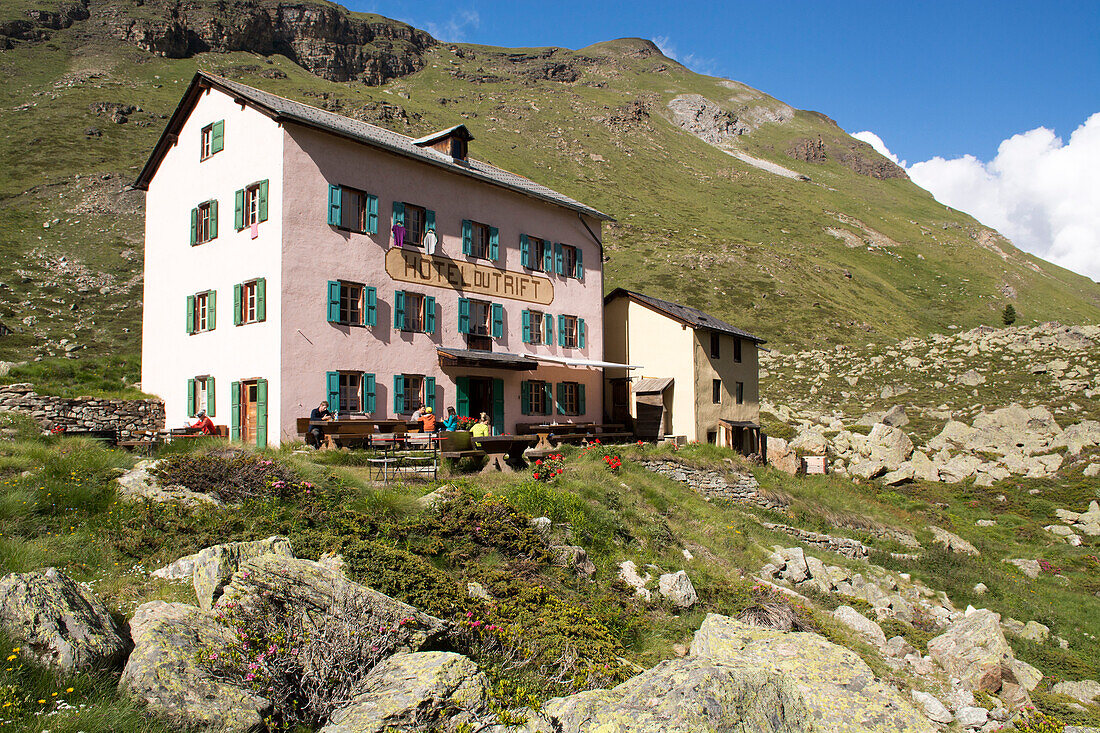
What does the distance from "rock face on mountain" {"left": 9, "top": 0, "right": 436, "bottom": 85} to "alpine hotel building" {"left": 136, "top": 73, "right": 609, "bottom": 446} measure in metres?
91.4

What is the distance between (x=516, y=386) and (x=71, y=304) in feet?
104

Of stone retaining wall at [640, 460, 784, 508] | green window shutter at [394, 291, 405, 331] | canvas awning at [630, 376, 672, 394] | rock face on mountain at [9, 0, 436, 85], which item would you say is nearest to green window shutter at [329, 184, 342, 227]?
green window shutter at [394, 291, 405, 331]

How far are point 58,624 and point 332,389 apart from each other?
1430cm

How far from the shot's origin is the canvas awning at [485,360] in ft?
76.9

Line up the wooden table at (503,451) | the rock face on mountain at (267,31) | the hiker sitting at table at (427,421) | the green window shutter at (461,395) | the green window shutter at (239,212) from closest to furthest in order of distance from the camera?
the wooden table at (503,451), the hiker sitting at table at (427,421), the green window shutter at (239,212), the green window shutter at (461,395), the rock face on mountain at (267,31)

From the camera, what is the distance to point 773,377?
48812 millimetres

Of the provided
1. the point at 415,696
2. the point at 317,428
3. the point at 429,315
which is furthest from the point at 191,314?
the point at 415,696

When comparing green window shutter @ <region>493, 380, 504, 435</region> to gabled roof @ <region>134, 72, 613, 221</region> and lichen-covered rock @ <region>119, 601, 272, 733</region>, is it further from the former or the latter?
lichen-covered rock @ <region>119, 601, 272, 733</region>

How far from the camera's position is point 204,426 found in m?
20.9

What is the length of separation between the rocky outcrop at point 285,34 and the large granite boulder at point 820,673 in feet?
388

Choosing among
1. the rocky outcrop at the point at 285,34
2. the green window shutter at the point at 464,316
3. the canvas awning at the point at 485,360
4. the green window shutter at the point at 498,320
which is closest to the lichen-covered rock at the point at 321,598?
the canvas awning at the point at 485,360

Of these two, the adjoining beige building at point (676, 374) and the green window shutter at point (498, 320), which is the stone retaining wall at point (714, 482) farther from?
the green window shutter at point (498, 320)

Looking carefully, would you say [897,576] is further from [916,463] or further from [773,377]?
[773,377]

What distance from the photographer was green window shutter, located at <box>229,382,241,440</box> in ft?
68.4
